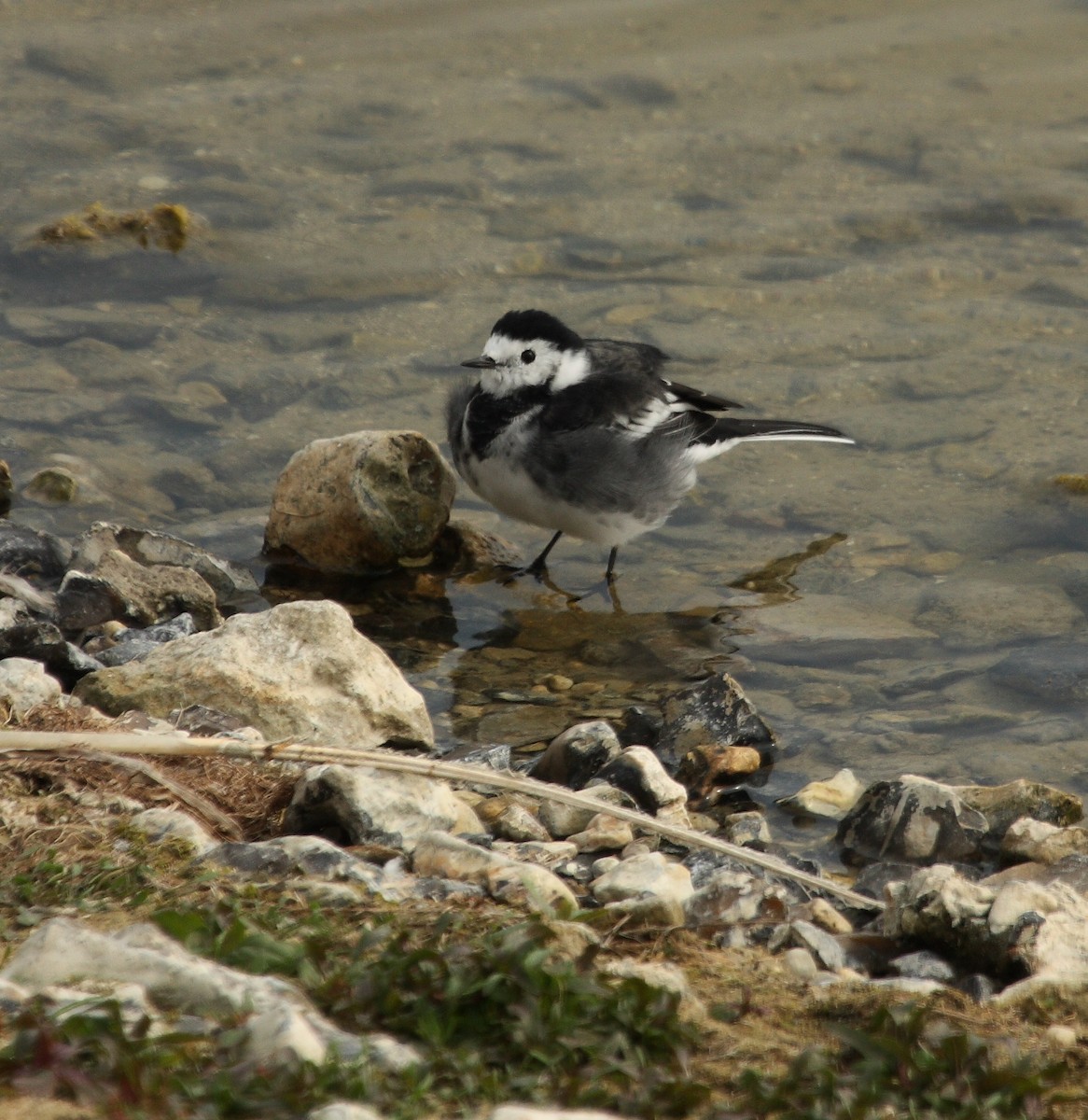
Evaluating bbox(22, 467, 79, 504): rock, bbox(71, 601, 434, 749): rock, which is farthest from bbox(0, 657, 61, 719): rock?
bbox(22, 467, 79, 504): rock

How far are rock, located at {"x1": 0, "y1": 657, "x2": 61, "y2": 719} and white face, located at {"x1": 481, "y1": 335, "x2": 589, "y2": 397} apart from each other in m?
3.19

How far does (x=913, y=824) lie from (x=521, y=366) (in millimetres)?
3365

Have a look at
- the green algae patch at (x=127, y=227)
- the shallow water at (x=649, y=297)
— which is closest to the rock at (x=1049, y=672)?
the shallow water at (x=649, y=297)

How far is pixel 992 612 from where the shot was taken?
22.0ft

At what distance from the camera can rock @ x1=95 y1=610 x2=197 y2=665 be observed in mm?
5547

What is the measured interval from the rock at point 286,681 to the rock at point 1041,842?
76.6 inches

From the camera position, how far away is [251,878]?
3.31m

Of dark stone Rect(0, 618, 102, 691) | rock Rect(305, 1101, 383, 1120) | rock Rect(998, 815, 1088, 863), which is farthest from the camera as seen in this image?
dark stone Rect(0, 618, 102, 691)

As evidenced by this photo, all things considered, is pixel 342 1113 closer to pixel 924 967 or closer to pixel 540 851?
pixel 924 967

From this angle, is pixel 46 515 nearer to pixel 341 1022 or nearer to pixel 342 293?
pixel 342 293

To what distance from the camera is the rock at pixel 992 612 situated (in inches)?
257

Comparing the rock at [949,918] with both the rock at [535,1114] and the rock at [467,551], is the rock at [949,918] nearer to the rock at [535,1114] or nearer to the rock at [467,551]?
the rock at [535,1114]

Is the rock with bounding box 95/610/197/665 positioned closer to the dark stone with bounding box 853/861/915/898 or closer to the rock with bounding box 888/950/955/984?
the dark stone with bounding box 853/861/915/898

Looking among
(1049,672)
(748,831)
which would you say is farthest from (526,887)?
(1049,672)
